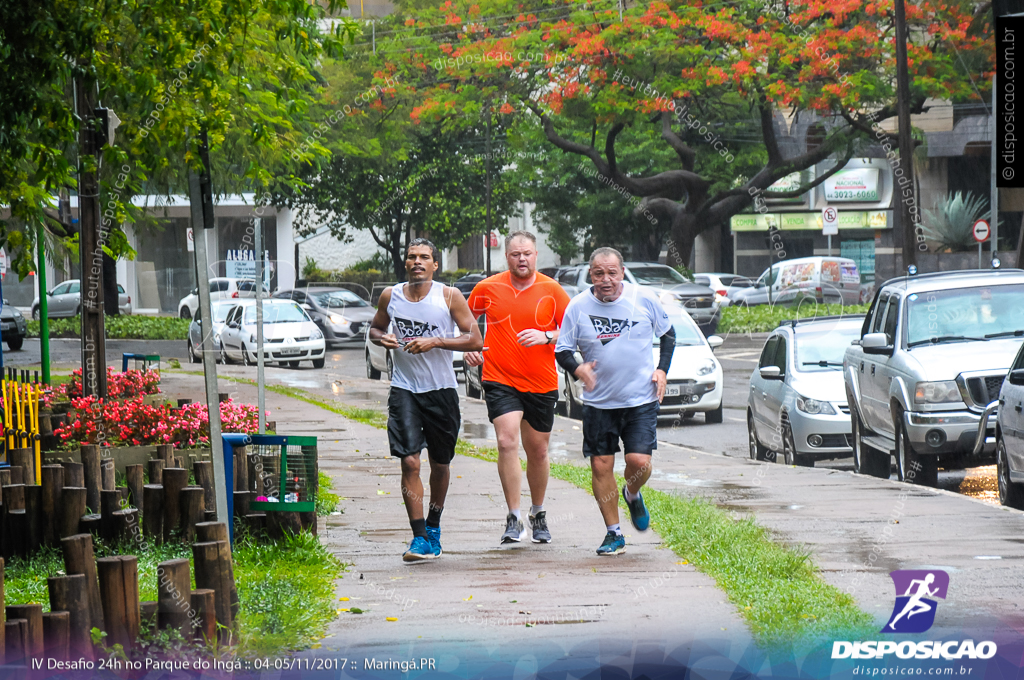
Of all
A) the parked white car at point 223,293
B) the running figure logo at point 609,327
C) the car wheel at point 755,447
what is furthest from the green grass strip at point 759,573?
the parked white car at point 223,293

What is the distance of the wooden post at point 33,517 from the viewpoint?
23.9ft

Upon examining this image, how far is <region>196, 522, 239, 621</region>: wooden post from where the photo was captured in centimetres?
504

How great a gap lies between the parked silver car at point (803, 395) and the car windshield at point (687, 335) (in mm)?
2209

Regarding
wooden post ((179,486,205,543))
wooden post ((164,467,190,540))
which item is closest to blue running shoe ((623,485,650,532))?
wooden post ((179,486,205,543))

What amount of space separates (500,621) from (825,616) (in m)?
1.41

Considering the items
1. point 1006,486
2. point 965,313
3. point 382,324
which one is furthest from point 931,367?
point 382,324

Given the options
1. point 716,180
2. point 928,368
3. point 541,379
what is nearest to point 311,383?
point 928,368

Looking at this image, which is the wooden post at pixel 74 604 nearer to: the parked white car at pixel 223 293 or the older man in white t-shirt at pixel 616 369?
the older man in white t-shirt at pixel 616 369

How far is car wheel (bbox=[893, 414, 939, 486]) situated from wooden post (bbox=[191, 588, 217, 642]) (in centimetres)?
745

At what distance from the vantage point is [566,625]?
17.7 feet

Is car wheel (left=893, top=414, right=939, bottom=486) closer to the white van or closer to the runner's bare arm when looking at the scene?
the runner's bare arm

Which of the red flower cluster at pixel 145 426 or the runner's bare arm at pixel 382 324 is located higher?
the runner's bare arm at pixel 382 324

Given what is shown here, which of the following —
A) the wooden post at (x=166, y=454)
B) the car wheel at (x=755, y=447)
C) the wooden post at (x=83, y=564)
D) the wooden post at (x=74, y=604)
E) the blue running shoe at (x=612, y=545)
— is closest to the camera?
the wooden post at (x=74, y=604)

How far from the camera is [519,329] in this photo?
7727mm
